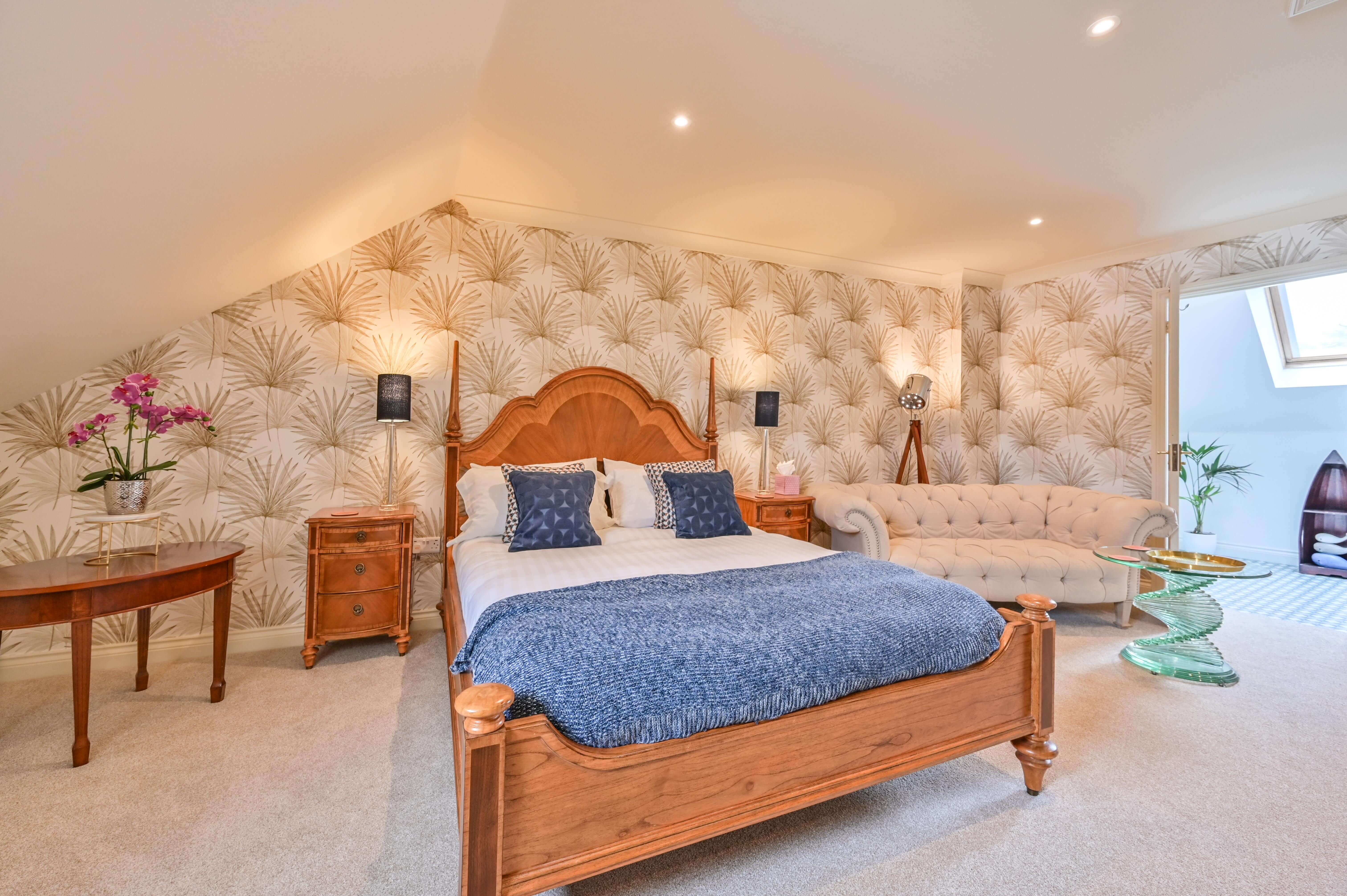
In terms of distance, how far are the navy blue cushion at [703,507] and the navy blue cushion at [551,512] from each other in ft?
1.47

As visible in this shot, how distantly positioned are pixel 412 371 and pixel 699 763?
268 cm

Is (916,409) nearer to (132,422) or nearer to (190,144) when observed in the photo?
(190,144)

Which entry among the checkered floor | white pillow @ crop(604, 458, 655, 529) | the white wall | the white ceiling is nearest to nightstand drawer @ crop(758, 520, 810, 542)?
white pillow @ crop(604, 458, 655, 529)

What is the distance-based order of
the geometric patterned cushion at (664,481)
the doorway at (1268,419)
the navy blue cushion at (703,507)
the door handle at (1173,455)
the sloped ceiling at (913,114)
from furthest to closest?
the doorway at (1268,419), the door handle at (1173,455), the geometric patterned cushion at (664,481), the navy blue cushion at (703,507), the sloped ceiling at (913,114)

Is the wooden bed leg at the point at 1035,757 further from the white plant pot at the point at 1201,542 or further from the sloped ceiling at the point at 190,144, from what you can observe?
the white plant pot at the point at 1201,542

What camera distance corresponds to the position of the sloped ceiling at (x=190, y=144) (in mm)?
1127

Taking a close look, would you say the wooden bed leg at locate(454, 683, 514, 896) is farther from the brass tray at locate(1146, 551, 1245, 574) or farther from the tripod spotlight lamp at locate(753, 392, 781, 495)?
the brass tray at locate(1146, 551, 1245, 574)

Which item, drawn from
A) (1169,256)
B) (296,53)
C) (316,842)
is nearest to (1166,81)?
(1169,256)

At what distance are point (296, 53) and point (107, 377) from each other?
205cm

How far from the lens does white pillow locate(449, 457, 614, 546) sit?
2738mm

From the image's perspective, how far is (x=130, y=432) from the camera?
2277mm

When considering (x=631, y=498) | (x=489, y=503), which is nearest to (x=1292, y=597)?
(x=631, y=498)

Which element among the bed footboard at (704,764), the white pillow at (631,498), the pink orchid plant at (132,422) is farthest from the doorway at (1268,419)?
the pink orchid plant at (132,422)

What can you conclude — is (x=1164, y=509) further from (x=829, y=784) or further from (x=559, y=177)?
(x=559, y=177)
